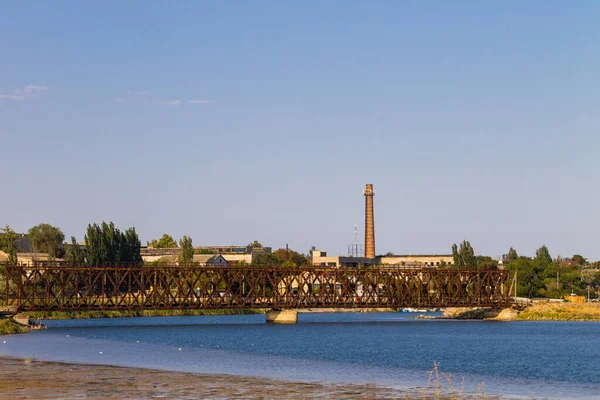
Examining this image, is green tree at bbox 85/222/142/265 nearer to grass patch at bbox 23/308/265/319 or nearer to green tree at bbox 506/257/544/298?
grass patch at bbox 23/308/265/319

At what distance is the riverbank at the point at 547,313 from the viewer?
511 feet

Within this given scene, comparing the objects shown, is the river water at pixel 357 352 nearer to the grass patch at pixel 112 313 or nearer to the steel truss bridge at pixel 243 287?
the steel truss bridge at pixel 243 287

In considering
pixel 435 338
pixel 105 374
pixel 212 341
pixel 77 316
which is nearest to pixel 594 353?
pixel 435 338

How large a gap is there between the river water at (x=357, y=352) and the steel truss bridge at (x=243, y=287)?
19.5ft

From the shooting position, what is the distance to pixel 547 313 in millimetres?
157125

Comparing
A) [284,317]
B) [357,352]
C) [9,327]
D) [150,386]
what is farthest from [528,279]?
[150,386]

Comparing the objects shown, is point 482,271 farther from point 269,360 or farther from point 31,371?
point 31,371

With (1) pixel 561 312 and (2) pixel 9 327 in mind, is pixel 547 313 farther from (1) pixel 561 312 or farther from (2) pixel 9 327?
(2) pixel 9 327

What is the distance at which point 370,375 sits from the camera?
208ft

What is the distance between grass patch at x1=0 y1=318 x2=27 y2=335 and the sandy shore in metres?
41.3

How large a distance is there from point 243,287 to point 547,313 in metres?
50.7

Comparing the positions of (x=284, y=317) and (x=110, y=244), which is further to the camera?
(x=110, y=244)

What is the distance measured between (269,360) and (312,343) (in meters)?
24.2

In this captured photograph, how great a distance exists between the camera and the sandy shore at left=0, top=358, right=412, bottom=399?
48469mm
